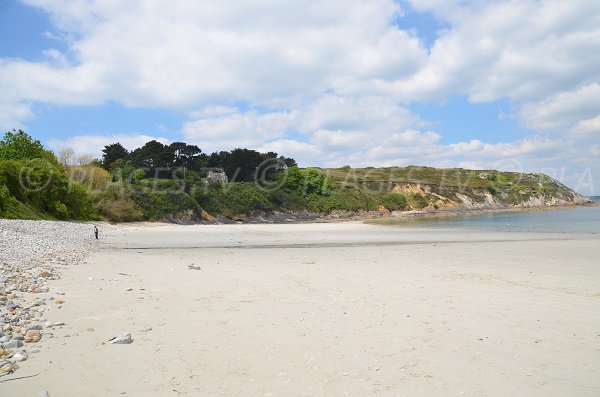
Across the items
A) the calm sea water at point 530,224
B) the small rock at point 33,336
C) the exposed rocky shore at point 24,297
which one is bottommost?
the small rock at point 33,336

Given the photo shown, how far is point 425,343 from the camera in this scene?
5.70m

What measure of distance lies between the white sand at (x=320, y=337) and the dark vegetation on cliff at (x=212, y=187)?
81.3 feet

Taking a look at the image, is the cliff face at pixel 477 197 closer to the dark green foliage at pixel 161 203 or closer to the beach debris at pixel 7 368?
the dark green foliage at pixel 161 203

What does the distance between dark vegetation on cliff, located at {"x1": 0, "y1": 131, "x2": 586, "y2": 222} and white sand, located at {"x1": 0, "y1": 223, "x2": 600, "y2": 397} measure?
2480 cm

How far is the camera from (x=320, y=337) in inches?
236

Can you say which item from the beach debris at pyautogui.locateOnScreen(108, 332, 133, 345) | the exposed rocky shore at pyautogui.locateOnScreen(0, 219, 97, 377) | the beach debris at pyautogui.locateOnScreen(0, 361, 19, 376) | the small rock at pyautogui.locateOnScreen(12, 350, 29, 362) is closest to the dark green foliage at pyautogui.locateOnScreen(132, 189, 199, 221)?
the exposed rocky shore at pyautogui.locateOnScreen(0, 219, 97, 377)

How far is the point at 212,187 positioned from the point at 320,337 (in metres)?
62.0

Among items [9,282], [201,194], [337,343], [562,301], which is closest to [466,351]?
[337,343]

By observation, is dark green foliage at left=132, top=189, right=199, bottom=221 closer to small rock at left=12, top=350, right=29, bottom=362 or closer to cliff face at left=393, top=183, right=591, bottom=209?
small rock at left=12, top=350, right=29, bottom=362

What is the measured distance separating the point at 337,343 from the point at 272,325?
1247 millimetres

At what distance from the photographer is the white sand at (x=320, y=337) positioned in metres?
4.47

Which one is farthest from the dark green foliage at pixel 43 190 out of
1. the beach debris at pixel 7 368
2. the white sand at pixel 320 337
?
the beach debris at pixel 7 368

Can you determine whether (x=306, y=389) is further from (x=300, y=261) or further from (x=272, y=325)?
(x=300, y=261)

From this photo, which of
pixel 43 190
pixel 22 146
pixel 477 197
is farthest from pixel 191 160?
pixel 477 197
